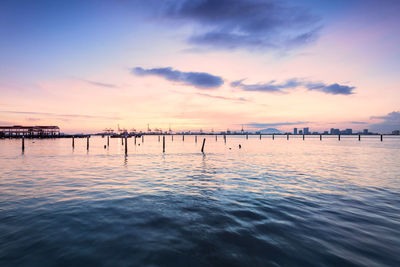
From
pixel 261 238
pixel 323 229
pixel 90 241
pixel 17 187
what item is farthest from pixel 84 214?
pixel 323 229

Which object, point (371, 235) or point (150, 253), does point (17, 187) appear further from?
point (371, 235)

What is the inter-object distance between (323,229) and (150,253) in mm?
6175

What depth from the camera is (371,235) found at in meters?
6.68

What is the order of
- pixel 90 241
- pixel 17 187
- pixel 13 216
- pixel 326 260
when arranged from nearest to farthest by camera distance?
pixel 326 260 → pixel 90 241 → pixel 13 216 → pixel 17 187

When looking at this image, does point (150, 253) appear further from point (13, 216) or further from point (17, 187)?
point (17, 187)

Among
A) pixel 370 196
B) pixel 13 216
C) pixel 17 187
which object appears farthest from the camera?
pixel 17 187

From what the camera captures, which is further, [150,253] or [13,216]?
[13,216]

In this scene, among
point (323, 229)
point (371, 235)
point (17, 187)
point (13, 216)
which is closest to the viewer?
point (371, 235)

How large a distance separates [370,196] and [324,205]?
4042 millimetres

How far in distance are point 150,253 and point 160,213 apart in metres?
3.00

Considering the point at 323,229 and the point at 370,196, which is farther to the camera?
the point at 370,196

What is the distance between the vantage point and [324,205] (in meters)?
9.73

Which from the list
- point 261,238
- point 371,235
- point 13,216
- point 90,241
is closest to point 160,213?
point 90,241

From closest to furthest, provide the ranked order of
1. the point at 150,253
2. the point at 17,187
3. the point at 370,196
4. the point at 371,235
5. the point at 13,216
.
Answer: the point at 150,253 → the point at 371,235 → the point at 13,216 → the point at 370,196 → the point at 17,187
